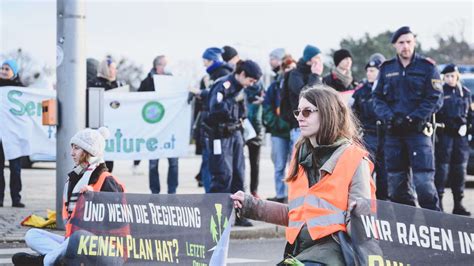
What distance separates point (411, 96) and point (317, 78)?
218 centimetres

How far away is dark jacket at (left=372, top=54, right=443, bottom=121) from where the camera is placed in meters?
10.1

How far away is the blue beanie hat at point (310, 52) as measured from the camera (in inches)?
474

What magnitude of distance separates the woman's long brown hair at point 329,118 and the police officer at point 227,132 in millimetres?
5099

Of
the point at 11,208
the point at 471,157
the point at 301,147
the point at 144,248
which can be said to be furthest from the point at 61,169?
the point at 471,157

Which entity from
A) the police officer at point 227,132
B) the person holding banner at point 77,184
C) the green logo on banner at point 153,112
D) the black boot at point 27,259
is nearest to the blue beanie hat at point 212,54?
the police officer at point 227,132

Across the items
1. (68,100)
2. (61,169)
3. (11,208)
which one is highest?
(68,100)

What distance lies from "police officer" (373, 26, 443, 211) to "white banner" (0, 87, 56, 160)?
4945mm

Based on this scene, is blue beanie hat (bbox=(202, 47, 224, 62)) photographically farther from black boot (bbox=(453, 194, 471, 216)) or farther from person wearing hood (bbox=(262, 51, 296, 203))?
black boot (bbox=(453, 194, 471, 216))

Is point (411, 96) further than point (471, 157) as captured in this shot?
No

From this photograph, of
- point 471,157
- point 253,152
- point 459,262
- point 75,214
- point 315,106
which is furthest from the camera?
point 471,157

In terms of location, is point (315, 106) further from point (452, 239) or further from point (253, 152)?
point (253, 152)

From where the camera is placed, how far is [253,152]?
1368cm

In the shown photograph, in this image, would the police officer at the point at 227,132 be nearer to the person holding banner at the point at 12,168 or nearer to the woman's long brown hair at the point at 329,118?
the person holding banner at the point at 12,168

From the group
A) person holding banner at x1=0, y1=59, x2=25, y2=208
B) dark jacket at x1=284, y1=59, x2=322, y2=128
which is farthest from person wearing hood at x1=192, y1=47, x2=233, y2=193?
person holding banner at x1=0, y1=59, x2=25, y2=208
